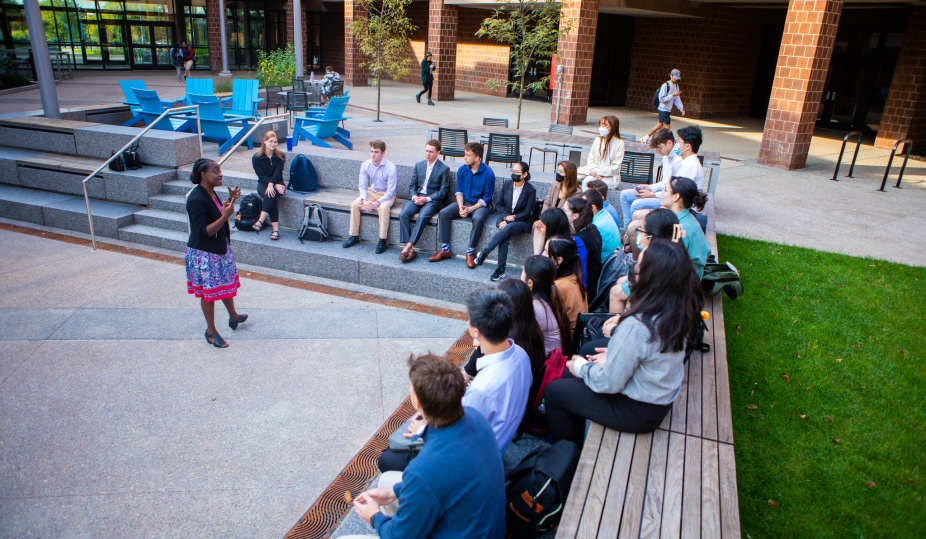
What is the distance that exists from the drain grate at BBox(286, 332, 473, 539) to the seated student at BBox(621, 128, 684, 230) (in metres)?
3.95

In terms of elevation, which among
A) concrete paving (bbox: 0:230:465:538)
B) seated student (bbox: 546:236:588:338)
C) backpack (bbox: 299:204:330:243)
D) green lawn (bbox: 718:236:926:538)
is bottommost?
concrete paving (bbox: 0:230:465:538)

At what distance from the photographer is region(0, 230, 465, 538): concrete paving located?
153 inches

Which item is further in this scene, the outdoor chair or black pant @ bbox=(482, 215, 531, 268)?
the outdoor chair

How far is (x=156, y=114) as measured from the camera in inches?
498

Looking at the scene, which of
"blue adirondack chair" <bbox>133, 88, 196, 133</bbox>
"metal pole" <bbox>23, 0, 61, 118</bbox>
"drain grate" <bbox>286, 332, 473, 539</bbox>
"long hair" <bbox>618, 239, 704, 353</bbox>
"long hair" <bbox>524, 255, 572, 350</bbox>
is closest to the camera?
"long hair" <bbox>618, 239, 704, 353</bbox>

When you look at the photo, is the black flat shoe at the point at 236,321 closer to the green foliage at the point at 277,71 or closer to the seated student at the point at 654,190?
the seated student at the point at 654,190

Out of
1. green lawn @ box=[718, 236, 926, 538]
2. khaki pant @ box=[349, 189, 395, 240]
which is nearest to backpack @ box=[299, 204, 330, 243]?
khaki pant @ box=[349, 189, 395, 240]

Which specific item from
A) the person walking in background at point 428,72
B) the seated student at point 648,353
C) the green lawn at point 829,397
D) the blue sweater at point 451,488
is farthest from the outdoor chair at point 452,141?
the person walking in background at point 428,72

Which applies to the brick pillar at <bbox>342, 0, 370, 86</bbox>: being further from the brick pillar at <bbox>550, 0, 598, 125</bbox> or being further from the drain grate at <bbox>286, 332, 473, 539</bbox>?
the drain grate at <bbox>286, 332, 473, 539</bbox>

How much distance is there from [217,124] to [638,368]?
36.3 feet

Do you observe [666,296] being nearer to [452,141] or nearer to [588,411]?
[588,411]

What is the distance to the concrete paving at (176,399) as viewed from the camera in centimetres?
388

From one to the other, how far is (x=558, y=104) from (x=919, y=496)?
14531mm

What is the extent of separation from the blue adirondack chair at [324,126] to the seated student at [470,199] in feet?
16.8
